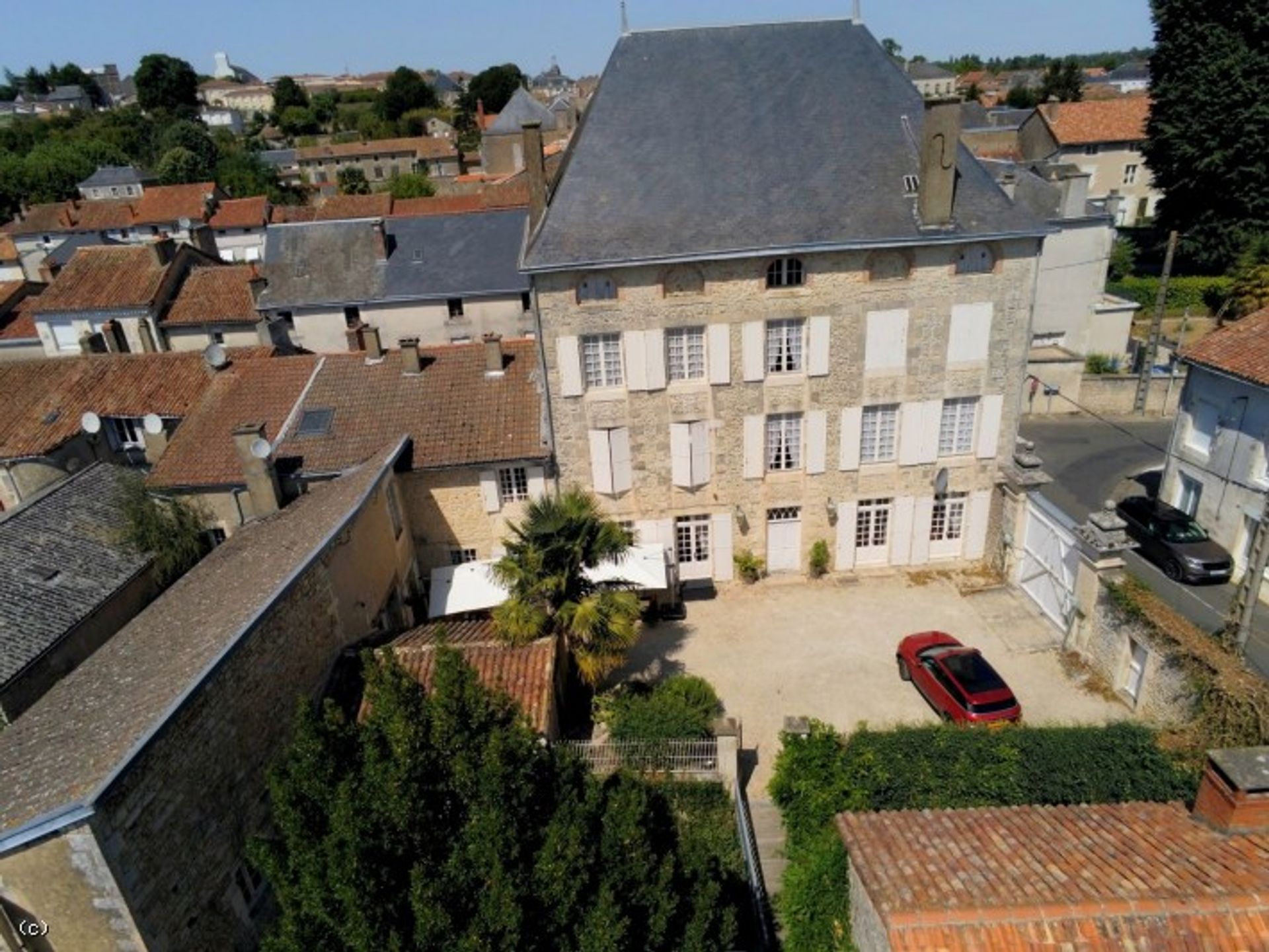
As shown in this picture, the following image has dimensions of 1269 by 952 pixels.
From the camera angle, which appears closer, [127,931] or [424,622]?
[127,931]

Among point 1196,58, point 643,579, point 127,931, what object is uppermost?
point 1196,58

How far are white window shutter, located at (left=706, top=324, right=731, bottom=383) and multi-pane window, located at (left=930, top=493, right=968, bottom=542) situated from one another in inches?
271

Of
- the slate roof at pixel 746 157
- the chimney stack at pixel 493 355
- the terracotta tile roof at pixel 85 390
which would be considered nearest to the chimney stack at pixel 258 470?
the terracotta tile roof at pixel 85 390

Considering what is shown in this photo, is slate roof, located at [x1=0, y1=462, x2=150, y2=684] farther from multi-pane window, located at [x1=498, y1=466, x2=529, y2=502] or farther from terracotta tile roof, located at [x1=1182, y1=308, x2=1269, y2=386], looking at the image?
terracotta tile roof, located at [x1=1182, y1=308, x2=1269, y2=386]

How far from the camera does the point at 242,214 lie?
62.5 metres

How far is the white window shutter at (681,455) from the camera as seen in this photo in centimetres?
1992

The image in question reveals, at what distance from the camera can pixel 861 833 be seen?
937 centimetres

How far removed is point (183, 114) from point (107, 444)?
→ 119780mm

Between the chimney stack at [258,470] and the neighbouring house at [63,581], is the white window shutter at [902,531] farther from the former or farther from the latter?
the neighbouring house at [63,581]

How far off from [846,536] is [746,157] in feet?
33.4

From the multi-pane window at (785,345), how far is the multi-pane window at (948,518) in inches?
221

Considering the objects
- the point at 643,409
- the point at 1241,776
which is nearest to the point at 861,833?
the point at 1241,776

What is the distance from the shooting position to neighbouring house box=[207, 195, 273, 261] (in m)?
61.6

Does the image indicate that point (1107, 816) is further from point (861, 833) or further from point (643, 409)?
point (643, 409)
